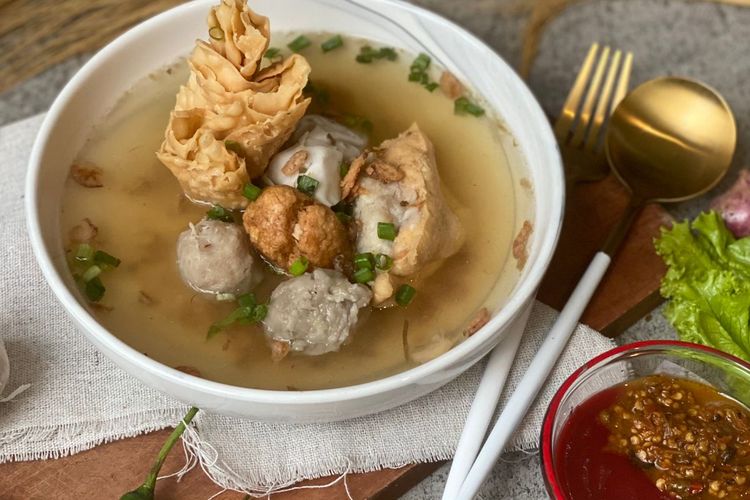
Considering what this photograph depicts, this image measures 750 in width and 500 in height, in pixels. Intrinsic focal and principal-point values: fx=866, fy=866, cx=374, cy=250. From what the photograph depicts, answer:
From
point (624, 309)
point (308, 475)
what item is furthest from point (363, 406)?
point (624, 309)

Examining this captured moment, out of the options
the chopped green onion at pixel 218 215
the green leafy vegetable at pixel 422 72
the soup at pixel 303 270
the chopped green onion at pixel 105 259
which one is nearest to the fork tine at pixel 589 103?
the soup at pixel 303 270

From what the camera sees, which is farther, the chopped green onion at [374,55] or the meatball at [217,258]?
the chopped green onion at [374,55]

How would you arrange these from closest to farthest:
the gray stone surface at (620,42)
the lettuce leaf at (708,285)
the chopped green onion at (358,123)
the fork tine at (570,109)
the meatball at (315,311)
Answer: the meatball at (315,311)
the lettuce leaf at (708,285)
the chopped green onion at (358,123)
the fork tine at (570,109)
the gray stone surface at (620,42)

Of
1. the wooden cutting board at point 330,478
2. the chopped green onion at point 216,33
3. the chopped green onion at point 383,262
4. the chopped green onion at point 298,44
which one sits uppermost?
the chopped green onion at point 216,33

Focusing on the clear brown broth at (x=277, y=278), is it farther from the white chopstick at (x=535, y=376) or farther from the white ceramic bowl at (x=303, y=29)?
the white chopstick at (x=535, y=376)

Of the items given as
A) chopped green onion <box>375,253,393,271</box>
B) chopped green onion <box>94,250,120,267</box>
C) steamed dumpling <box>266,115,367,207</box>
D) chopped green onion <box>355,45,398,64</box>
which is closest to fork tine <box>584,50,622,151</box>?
chopped green onion <box>355,45,398,64</box>

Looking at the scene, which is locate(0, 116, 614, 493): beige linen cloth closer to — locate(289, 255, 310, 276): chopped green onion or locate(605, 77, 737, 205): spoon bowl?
locate(289, 255, 310, 276): chopped green onion
